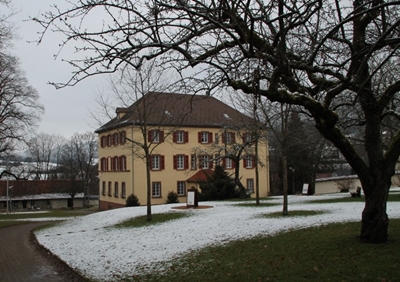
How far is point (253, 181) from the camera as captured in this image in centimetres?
5059

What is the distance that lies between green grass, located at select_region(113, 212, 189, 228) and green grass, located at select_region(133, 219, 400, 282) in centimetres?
742

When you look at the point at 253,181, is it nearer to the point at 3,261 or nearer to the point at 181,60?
the point at 3,261

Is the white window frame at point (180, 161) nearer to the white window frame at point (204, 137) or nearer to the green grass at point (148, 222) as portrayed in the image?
the white window frame at point (204, 137)

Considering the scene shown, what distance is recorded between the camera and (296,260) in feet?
29.2

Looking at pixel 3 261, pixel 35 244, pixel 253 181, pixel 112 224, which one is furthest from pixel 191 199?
pixel 253 181

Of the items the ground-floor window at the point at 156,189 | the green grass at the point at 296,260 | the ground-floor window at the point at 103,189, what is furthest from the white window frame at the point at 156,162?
the green grass at the point at 296,260

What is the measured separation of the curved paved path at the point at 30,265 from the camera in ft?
33.8

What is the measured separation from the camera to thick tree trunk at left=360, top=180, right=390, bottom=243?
354 inches

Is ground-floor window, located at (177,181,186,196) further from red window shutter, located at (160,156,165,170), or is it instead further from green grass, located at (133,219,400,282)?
green grass, located at (133,219,400,282)

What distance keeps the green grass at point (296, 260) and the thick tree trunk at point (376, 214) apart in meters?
0.24

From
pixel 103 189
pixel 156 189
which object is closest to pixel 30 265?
pixel 156 189

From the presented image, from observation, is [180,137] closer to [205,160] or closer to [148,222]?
[205,160]

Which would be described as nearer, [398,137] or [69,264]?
A: [398,137]

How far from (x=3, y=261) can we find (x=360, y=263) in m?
10.3
